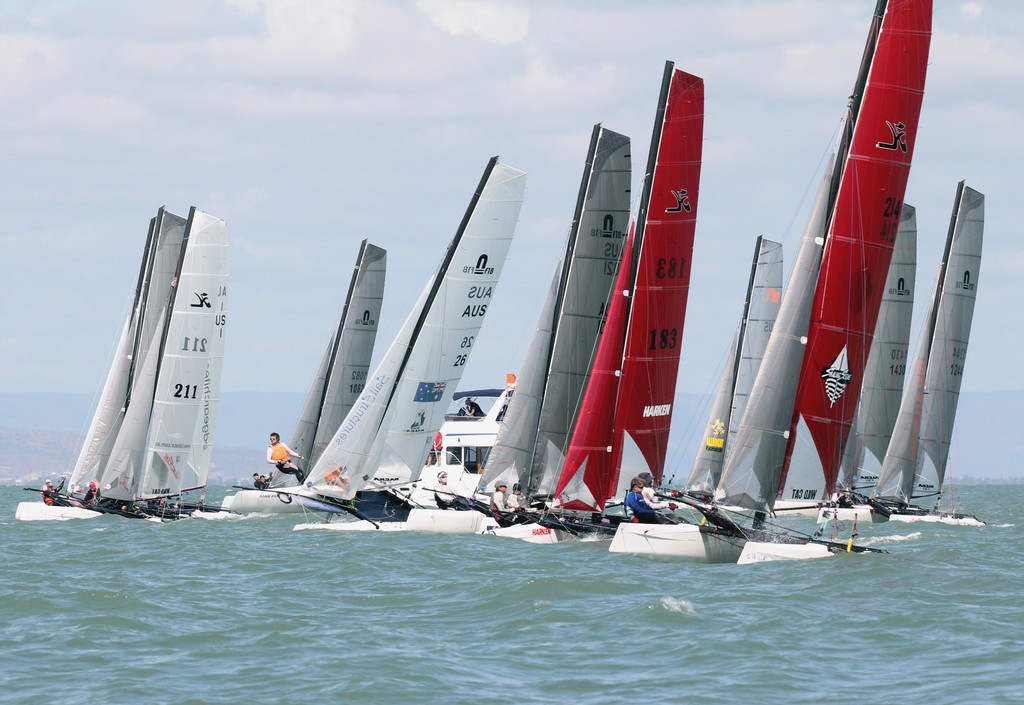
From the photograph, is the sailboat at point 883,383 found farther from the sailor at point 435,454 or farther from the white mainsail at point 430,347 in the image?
the white mainsail at point 430,347

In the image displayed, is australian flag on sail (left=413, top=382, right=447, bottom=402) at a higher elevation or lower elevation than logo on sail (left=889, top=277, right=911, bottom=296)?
lower

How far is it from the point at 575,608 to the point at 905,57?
10.9m

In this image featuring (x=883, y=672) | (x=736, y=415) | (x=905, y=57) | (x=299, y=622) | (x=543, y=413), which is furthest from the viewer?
(x=736, y=415)

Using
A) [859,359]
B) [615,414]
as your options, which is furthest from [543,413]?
[859,359]

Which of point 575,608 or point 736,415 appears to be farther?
point 736,415

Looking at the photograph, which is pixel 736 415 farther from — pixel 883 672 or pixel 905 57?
pixel 883 672

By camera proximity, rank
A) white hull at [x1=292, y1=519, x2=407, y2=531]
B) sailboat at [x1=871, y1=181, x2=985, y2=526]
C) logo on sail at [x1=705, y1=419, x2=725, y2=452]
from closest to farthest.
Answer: white hull at [x1=292, y1=519, x2=407, y2=531] → sailboat at [x1=871, y1=181, x2=985, y2=526] → logo on sail at [x1=705, y1=419, x2=725, y2=452]

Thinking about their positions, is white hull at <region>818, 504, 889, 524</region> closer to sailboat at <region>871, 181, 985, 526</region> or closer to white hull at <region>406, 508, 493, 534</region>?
sailboat at <region>871, 181, 985, 526</region>

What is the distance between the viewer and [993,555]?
96.9 ft

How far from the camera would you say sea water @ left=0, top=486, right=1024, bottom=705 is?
635 inches

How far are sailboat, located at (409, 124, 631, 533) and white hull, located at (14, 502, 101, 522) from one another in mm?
8146

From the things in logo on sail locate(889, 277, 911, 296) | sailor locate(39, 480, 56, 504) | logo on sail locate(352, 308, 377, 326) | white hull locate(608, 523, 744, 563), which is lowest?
sailor locate(39, 480, 56, 504)

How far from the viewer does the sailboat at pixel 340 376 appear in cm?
4266

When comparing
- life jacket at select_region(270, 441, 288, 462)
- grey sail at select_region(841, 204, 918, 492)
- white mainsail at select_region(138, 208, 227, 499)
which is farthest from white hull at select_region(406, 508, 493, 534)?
grey sail at select_region(841, 204, 918, 492)
